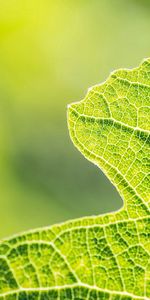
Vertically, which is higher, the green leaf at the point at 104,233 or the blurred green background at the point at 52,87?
the blurred green background at the point at 52,87

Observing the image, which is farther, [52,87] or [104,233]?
[52,87]

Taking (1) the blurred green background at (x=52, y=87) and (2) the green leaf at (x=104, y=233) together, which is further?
(1) the blurred green background at (x=52, y=87)

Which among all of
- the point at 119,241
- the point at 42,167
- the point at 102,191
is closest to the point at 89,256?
the point at 119,241

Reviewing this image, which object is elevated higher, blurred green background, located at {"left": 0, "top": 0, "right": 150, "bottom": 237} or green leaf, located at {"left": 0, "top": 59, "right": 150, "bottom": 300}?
blurred green background, located at {"left": 0, "top": 0, "right": 150, "bottom": 237}

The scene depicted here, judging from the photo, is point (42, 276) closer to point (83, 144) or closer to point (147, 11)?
point (83, 144)

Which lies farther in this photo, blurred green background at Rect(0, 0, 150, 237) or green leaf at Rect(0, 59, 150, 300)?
blurred green background at Rect(0, 0, 150, 237)
